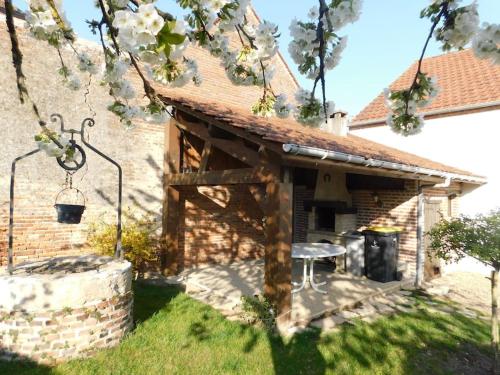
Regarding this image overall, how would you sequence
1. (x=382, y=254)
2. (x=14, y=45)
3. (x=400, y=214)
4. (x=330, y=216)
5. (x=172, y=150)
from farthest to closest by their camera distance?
(x=330, y=216)
(x=400, y=214)
(x=172, y=150)
(x=382, y=254)
(x=14, y=45)

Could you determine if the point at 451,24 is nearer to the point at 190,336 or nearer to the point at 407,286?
the point at 190,336

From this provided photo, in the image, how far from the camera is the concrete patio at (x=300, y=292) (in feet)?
18.8

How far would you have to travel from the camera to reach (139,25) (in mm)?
1294

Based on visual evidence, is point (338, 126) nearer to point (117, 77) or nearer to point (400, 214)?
point (400, 214)

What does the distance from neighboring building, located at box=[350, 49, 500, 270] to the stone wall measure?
7640 millimetres

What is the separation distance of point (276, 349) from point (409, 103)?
3478mm

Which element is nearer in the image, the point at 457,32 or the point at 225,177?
the point at 457,32

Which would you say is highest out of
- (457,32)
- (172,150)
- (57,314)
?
(172,150)

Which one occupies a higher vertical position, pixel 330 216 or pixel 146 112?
pixel 146 112

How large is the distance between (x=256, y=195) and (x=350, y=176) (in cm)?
473

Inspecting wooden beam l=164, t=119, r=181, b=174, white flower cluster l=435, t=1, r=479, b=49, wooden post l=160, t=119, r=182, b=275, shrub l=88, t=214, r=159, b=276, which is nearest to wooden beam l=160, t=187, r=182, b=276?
wooden post l=160, t=119, r=182, b=275

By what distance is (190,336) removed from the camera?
4.67 meters

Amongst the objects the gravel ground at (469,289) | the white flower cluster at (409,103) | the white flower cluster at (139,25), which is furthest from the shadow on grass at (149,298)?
the gravel ground at (469,289)

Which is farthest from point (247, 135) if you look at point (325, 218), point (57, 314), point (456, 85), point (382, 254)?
point (456, 85)
